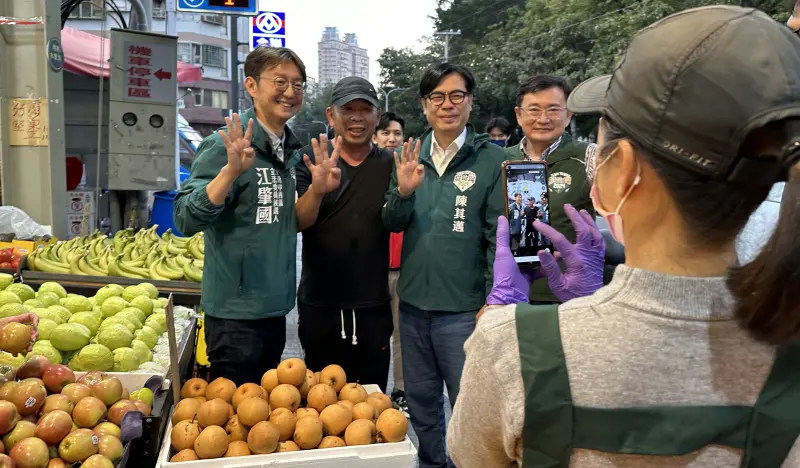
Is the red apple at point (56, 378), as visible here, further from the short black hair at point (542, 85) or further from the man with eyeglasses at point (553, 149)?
the short black hair at point (542, 85)

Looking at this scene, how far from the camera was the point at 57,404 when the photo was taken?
7.84 ft

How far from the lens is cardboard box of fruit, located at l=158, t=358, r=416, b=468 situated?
222 centimetres

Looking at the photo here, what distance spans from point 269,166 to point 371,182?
0.65 meters

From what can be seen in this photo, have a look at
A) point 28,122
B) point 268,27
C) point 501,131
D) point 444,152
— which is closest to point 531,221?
point 444,152

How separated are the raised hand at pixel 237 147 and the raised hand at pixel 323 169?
386 millimetres

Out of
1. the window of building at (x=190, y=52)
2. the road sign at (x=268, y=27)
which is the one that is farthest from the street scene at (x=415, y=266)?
the window of building at (x=190, y=52)

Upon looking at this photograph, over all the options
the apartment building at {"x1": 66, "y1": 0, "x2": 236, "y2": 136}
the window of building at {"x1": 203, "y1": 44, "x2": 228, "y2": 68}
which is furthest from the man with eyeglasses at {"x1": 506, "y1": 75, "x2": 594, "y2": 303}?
the window of building at {"x1": 203, "y1": 44, "x2": 228, "y2": 68}

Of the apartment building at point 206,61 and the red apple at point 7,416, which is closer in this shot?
the red apple at point 7,416

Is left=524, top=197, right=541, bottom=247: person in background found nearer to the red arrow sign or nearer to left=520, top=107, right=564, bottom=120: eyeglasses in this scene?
left=520, top=107, right=564, bottom=120: eyeglasses

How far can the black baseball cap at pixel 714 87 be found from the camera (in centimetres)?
77

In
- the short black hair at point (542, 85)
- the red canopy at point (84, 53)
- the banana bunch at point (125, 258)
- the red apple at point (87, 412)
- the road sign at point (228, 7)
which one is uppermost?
the road sign at point (228, 7)

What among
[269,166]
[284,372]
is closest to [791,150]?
[284,372]

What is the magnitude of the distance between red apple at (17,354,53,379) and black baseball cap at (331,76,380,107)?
193cm

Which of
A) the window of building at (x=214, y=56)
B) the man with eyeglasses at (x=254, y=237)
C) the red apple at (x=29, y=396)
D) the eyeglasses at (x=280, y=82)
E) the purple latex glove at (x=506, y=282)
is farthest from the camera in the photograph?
the window of building at (x=214, y=56)
